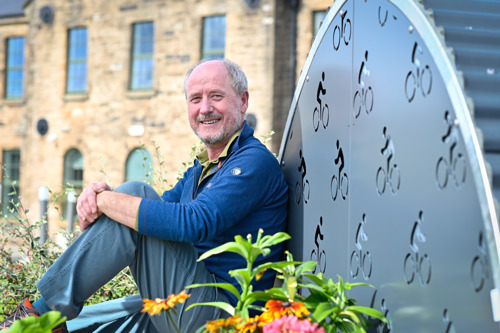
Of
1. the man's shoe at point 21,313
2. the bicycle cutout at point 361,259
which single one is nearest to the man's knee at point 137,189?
the man's shoe at point 21,313

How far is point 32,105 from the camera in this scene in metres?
20.5

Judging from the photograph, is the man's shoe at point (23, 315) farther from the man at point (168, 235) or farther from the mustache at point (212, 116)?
the mustache at point (212, 116)

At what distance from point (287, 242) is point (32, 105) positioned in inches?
732

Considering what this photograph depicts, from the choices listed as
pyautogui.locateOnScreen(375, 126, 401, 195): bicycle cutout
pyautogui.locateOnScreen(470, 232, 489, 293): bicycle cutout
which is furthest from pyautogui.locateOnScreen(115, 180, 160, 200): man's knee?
pyautogui.locateOnScreen(470, 232, 489, 293): bicycle cutout

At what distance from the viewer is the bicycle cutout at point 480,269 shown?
1749mm

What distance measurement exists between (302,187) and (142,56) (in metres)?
16.4

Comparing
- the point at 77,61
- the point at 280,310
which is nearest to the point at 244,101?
the point at 280,310

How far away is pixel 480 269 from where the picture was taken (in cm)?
177

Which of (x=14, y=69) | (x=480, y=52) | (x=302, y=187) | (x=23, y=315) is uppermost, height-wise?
(x=14, y=69)

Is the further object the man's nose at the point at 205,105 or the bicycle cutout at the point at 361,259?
the man's nose at the point at 205,105

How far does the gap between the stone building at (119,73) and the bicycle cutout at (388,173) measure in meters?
13.1

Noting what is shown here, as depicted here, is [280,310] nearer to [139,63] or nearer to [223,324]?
[223,324]

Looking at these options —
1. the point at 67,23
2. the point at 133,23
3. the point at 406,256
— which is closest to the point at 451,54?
the point at 406,256

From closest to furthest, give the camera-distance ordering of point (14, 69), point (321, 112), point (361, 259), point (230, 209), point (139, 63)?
point (361, 259) < point (230, 209) < point (321, 112) < point (139, 63) < point (14, 69)
